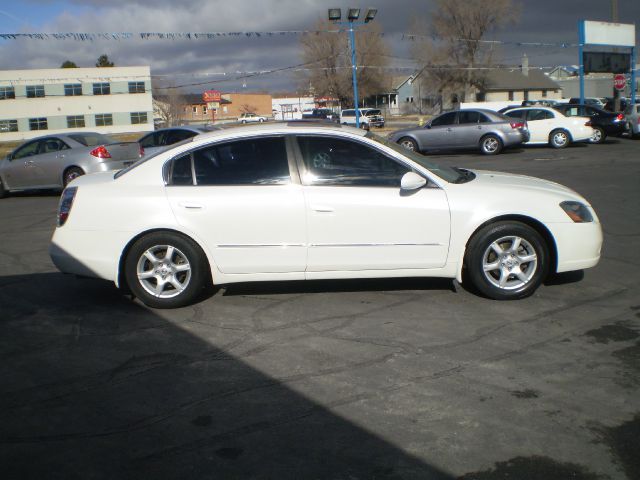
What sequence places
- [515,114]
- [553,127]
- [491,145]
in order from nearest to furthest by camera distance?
[491,145] < [553,127] < [515,114]

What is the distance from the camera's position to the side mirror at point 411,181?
18.6ft

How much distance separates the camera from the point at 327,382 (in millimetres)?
4371

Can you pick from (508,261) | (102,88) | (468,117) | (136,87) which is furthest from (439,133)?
(102,88)

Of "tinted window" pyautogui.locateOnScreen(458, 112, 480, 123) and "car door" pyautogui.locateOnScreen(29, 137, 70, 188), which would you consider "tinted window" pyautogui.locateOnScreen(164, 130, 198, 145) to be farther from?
"tinted window" pyautogui.locateOnScreen(458, 112, 480, 123)

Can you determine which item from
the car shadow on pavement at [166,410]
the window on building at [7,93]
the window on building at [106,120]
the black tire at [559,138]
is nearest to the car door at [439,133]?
the black tire at [559,138]

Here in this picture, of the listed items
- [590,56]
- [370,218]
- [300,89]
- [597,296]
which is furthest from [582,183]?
[300,89]

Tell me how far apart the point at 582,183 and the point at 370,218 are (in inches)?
361

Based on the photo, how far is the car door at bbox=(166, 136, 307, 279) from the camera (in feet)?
19.1

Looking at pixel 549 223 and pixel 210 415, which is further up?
pixel 549 223

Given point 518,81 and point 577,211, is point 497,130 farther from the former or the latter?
point 518,81

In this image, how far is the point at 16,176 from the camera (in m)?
16.0

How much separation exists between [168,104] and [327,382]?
80547 mm

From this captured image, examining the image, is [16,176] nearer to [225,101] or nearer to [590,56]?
[590,56]

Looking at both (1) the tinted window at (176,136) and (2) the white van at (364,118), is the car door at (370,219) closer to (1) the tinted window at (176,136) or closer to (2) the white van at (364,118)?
(1) the tinted window at (176,136)
